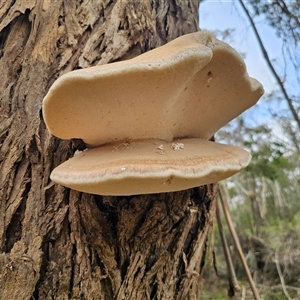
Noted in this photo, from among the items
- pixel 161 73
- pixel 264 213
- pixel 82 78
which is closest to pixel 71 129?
pixel 82 78

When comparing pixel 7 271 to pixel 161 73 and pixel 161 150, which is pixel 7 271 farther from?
pixel 161 73

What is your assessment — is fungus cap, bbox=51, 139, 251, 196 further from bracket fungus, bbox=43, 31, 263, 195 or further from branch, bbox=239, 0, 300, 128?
branch, bbox=239, 0, 300, 128

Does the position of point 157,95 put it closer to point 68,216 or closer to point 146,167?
point 146,167

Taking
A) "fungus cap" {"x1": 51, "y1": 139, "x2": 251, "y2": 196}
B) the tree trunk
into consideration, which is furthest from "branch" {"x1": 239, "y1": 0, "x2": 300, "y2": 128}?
"fungus cap" {"x1": 51, "y1": 139, "x2": 251, "y2": 196}

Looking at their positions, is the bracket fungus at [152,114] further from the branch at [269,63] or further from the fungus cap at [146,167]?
the branch at [269,63]

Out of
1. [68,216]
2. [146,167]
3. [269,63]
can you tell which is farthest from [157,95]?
[269,63]
